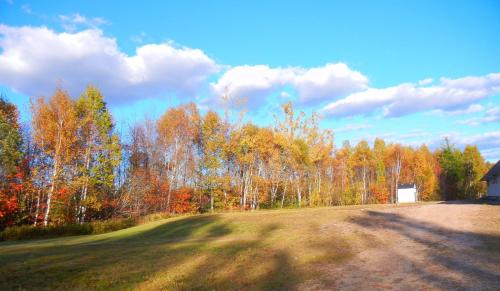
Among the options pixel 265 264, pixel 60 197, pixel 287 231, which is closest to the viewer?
pixel 265 264

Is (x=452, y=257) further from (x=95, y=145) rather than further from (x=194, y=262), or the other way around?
(x=95, y=145)

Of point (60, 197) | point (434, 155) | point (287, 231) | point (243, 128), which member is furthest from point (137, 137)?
point (434, 155)

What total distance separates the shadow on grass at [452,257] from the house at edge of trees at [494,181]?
28.4 meters

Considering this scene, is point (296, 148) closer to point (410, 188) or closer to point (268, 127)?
point (268, 127)

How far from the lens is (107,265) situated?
14281 millimetres

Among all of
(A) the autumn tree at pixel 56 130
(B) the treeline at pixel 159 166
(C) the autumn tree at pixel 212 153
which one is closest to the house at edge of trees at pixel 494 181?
(B) the treeline at pixel 159 166

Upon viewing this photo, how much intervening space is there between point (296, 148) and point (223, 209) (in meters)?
12.8

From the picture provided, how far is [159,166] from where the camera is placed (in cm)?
5244

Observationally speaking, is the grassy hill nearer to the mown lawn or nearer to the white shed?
the mown lawn

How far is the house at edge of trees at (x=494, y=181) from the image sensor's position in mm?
40000

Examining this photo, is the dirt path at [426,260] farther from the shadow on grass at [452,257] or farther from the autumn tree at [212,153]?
the autumn tree at [212,153]

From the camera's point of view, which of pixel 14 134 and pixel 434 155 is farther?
pixel 434 155

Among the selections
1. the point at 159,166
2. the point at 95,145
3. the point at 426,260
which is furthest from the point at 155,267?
the point at 159,166

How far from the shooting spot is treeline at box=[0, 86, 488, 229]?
35.4 meters
